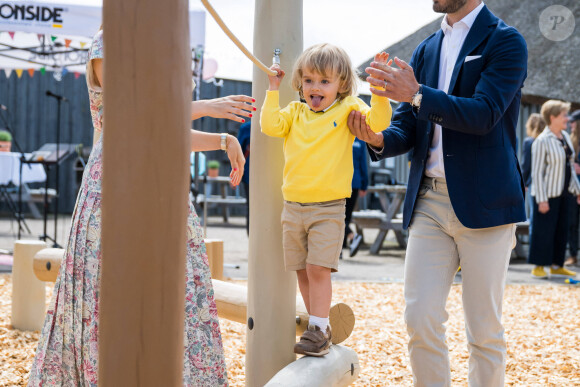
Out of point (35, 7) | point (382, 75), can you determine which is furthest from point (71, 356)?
point (35, 7)

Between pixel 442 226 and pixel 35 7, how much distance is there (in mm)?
6913

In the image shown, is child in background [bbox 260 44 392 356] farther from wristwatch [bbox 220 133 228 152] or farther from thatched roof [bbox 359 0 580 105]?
thatched roof [bbox 359 0 580 105]

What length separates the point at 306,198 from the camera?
8.88ft

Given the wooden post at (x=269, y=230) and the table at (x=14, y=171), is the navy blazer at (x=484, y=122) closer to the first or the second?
the wooden post at (x=269, y=230)

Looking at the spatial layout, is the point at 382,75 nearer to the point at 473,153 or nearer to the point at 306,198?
the point at 473,153

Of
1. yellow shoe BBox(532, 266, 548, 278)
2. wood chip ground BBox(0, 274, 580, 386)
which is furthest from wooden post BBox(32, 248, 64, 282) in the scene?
yellow shoe BBox(532, 266, 548, 278)

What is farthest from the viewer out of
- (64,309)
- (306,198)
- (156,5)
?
(306,198)

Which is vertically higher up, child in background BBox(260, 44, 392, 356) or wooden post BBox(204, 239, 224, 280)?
child in background BBox(260, 44, 392, 356)

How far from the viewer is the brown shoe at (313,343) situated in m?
2.68

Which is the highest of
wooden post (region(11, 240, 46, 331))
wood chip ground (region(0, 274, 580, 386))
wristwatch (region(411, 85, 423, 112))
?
wristwatch (region(411, 85, 423, 112))

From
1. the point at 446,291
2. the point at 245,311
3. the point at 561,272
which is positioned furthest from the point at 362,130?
the point at 561,272

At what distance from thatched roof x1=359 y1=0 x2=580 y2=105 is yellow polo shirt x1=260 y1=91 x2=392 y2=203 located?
758 cm

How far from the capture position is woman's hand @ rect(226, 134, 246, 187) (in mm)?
2559

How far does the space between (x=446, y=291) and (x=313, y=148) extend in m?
0.77
